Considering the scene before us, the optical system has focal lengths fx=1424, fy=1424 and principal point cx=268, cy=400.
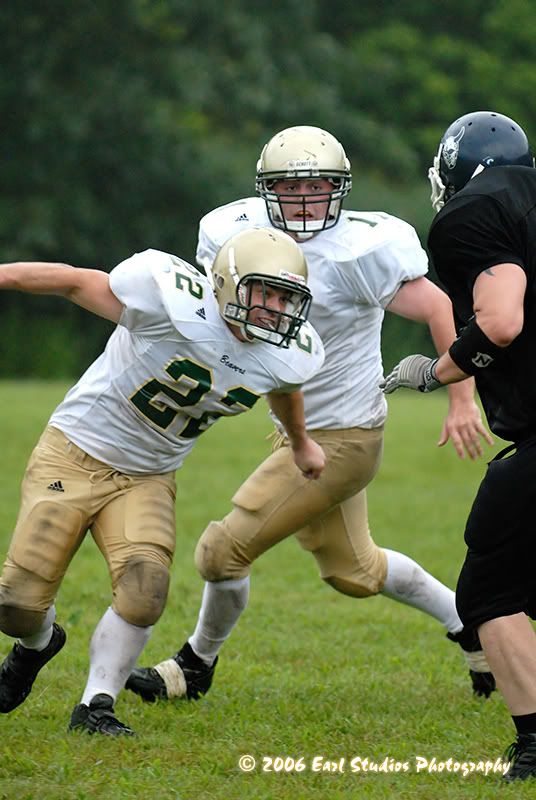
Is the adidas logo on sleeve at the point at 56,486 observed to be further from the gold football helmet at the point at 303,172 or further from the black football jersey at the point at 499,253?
the black football jersey at the point at 499,253

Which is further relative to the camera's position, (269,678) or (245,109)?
(245,109)

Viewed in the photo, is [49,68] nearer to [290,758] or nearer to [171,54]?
[171,54]

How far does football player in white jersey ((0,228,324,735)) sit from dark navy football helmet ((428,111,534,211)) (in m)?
0.53

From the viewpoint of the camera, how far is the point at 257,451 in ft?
44.3

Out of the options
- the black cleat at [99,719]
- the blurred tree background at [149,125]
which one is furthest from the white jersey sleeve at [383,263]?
the blurred tree background at [149,125]

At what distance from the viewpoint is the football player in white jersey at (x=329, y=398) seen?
4754mm

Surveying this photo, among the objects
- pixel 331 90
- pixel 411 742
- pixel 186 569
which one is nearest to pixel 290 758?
pixel 411 742

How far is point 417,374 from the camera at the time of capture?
159 inches

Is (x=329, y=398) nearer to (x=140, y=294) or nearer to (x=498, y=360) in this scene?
(x=140, y=294)

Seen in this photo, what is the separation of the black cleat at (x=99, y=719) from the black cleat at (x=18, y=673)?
29cm

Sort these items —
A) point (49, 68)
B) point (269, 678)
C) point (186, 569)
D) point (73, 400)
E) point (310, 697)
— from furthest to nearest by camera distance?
point (49, 68) → point (186, 569) → point (269, 678) → point (310, 697) → point (73, 400)

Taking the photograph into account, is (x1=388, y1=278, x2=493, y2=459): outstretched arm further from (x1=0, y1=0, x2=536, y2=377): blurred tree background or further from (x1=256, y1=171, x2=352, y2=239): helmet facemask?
(x1=0, y1=0, x2=536, y2=377): blurred tree background

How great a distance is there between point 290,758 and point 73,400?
1335 millimetres

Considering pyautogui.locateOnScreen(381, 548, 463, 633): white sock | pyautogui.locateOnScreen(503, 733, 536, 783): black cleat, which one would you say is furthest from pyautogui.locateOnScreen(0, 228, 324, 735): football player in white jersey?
pyautogui.locateOnScreen(503, 733, 536, 783): black cleat
